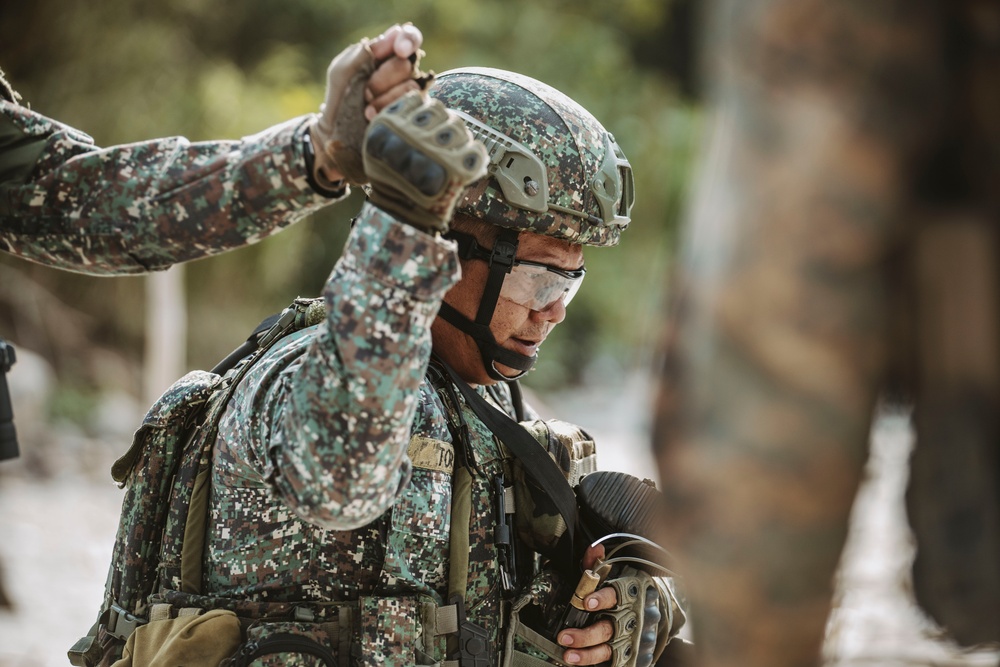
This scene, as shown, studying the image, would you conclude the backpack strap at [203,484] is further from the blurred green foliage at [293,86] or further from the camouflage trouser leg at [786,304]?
the blurred green foliage at [293,86]

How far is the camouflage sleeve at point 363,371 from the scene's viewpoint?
6.16 ft

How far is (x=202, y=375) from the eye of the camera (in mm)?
2807

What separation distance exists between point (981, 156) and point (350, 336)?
1.10 m

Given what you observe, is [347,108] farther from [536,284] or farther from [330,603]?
[330,603]

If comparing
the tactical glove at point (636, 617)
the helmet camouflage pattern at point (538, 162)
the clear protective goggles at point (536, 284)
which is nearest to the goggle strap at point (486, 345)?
the clear protective goggles at point (536, 284)

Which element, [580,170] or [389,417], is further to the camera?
[580,170]

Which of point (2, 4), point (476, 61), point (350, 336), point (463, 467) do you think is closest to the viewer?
point (350, 336)

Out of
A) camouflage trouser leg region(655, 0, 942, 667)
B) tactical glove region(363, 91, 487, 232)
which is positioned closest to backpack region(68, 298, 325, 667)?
tactical glove region(363, 91, 487, 232)

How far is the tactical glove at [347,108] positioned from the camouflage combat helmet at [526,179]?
2.67ft

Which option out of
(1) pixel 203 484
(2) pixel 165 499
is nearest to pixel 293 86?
(2) pixel 165 499

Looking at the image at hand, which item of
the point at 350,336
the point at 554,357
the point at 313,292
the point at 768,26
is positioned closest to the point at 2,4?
the point at 313,292

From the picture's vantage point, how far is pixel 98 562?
8141mm

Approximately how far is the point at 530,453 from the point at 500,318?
1.38 feet

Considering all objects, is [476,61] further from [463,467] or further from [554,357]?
[463,467]
